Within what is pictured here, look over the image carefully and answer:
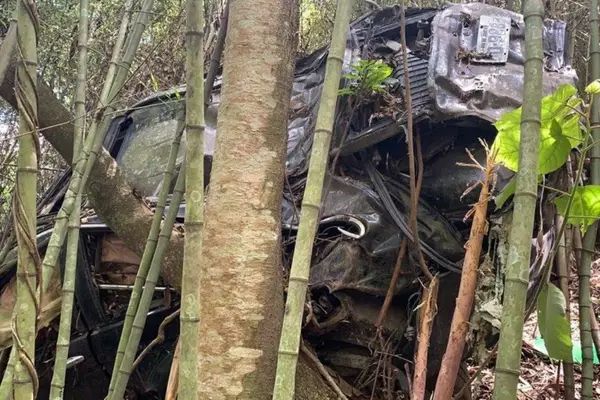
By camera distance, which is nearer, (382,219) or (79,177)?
(79,177)

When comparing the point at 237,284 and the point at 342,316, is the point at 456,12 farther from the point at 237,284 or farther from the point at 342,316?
the point at 237,284

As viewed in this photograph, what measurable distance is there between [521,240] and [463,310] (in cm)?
83

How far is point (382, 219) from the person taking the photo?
8.37 ft

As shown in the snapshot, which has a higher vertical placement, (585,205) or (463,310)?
(585,205)

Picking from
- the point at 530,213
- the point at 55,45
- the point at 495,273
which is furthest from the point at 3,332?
the point at 55,45

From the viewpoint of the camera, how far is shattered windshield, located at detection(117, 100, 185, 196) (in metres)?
3.44

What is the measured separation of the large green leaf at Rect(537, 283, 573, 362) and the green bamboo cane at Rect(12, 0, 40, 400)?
1.05 m

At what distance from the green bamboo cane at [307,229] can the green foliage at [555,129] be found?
519 millimetres

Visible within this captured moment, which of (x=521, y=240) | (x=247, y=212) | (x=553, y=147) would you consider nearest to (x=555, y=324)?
(x=553, y=147)

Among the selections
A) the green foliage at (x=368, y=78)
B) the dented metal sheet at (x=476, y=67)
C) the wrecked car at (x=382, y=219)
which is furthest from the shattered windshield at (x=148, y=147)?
the dented metal sheet at (x=476, y=67)

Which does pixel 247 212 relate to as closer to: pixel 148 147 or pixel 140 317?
pixel 140 317

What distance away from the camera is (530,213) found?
0.86m

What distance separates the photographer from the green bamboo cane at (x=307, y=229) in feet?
3.02

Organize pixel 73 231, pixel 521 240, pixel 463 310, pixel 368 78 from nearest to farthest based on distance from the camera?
pixel 521 240 → pixel 73 231 → pixel 463 310 → pixel 368 78
